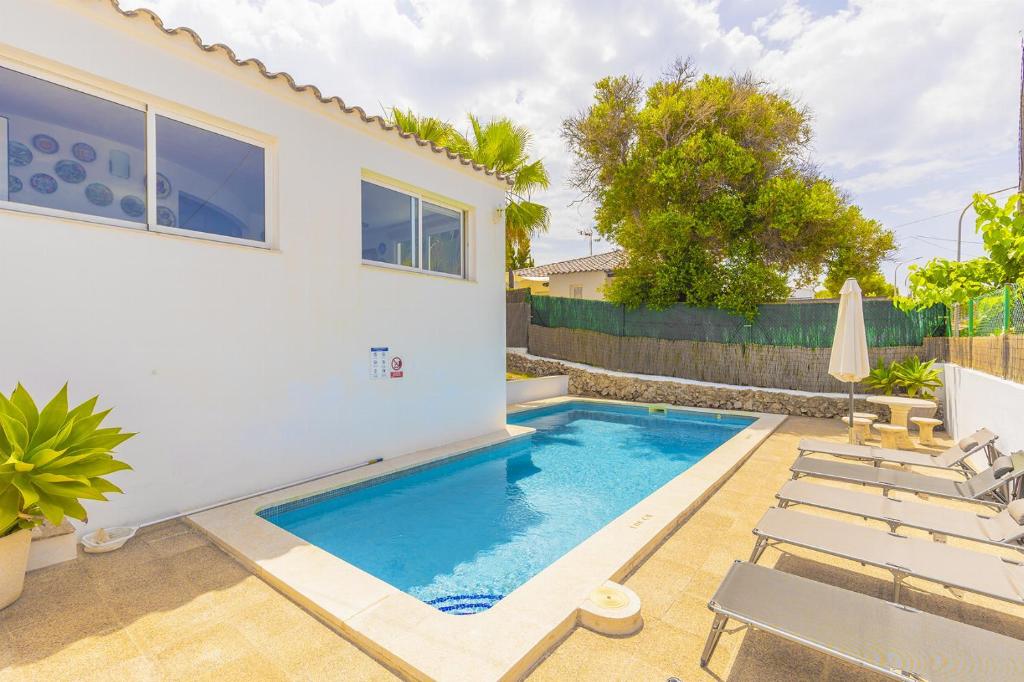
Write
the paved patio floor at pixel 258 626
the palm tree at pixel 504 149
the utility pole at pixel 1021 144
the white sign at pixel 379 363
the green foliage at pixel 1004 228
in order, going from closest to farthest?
the paved patio floor at pixel 258 626, the green foliage at pixel 1004 228, the white sign at pixel 379 363, the utility pole at pixel 1021 144, the palm tree at pixel 504 149

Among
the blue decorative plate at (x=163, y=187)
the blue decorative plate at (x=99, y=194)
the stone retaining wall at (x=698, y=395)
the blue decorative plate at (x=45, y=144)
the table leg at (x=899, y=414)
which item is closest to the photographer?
the blue decorative plate at (x=45, y=144)

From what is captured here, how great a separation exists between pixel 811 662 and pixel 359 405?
20.0 ft

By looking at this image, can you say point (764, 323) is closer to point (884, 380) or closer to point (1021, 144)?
point (884, 380)

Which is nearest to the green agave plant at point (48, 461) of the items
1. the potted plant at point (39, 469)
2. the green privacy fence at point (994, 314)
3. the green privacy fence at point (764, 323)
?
the potted plant at point (39, 469)

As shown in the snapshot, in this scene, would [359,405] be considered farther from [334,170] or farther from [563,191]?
[563,191]

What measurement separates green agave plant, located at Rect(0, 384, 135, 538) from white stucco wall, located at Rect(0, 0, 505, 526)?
43.1 inches

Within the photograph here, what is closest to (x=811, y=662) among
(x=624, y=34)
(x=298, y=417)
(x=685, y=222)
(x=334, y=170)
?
(x=298, y=417)

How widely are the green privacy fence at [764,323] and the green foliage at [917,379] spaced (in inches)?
87.0

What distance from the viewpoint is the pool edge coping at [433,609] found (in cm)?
286

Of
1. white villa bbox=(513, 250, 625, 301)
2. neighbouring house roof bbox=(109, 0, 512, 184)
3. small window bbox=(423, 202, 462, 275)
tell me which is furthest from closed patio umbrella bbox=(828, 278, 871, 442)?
white villa bbox=(513, 250, 625, 301)

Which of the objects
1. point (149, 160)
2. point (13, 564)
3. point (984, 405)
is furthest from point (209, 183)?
point (984, 405)

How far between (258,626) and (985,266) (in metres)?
11.4

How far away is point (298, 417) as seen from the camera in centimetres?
630

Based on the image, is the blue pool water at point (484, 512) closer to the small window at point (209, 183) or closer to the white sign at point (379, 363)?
the white sign at point (379, 363)
